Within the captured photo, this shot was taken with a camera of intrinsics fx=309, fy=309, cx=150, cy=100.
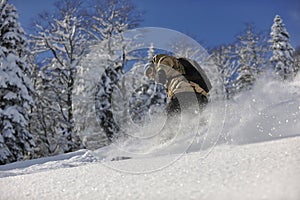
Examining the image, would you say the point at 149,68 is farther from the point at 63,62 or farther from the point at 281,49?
the point at 281,49

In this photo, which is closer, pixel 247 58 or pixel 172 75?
pixel 172 75

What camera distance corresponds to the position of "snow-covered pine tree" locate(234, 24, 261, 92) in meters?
27.5

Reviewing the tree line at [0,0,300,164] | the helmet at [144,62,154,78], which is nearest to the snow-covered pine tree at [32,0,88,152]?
the tree line at [0,0,300,164]

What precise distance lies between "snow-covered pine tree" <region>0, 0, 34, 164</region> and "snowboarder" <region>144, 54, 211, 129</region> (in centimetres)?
1030

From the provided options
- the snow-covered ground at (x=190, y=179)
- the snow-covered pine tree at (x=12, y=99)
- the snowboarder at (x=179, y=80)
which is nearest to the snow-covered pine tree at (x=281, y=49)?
the snow-covered pine tree at (x=12, y=99)

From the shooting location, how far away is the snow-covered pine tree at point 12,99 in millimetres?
13336

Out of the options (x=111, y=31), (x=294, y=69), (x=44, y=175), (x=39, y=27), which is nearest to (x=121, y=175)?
(x=44, y=175)

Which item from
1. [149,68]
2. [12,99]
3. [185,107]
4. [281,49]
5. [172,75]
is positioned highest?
[281,49]

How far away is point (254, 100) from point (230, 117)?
1.35 metres

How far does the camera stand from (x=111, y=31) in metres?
15.5

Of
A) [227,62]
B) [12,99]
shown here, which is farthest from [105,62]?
[227,62]

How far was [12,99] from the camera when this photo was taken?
13.6m

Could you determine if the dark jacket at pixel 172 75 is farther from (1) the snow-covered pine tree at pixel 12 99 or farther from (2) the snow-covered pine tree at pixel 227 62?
(2) the snow-covered pine tree at pixel 227 62

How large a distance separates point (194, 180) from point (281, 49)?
2752 centimetres
